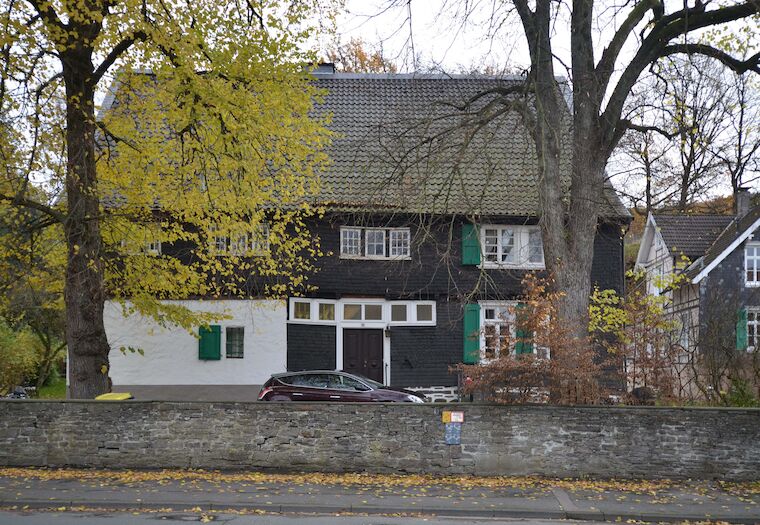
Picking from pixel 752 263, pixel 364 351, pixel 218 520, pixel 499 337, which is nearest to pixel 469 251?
pixel 364 351

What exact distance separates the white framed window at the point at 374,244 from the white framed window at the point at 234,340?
4742mm

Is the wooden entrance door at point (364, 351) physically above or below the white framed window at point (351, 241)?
below

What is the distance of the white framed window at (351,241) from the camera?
2631 cm

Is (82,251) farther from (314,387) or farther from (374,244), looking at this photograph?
(374,244)

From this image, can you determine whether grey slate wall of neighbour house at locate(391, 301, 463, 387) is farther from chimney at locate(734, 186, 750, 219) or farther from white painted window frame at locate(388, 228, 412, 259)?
chimney at locate(734, 186, 750, 219)

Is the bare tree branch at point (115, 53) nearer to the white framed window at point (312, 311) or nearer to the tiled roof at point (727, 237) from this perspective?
the white framed window at point (312, 311)

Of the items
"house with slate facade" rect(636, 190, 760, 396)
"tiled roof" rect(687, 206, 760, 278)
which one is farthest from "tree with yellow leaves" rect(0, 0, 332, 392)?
"tiled roof" rect(687, 206, 760, 278)

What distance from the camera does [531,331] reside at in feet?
48.3

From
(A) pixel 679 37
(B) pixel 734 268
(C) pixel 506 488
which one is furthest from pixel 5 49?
(B) pixel 734 268

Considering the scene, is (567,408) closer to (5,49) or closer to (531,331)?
(531,331)

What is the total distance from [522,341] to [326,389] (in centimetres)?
759

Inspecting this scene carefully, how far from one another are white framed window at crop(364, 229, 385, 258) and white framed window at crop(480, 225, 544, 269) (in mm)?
3275

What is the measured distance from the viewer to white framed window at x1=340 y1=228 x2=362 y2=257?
26.3 m

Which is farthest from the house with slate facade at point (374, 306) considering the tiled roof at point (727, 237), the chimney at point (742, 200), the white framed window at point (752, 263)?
the chimney at point (742, 200)
